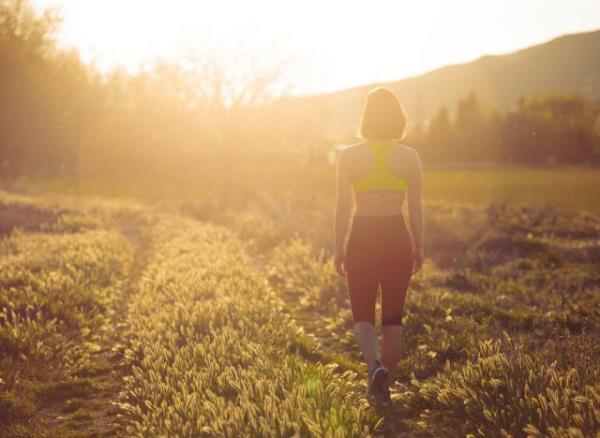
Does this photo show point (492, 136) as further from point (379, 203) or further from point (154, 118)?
point (379, 203)

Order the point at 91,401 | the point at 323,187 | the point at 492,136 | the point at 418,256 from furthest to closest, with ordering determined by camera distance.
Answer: the point at 492,136 → the point at 323,187 → the point at 91,401 → the point at 418,256

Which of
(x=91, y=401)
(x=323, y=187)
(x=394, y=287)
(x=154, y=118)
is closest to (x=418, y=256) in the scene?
(x=394, y=287)

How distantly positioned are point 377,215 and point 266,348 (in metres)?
1.92

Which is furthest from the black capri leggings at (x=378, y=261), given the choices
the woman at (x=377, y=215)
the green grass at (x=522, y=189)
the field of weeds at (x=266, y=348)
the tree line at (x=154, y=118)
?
the green grass at (x=522, y=189)

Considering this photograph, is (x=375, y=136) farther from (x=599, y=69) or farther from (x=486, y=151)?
(x=486, y=151)

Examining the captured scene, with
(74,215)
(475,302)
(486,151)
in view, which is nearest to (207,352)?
(475,302)

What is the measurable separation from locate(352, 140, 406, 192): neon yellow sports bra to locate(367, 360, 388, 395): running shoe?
1442mm

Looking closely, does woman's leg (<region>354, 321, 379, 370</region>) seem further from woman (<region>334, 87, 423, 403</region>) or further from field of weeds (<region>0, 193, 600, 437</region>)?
field of weeds (<region>0, 193, 600, 437</region>)

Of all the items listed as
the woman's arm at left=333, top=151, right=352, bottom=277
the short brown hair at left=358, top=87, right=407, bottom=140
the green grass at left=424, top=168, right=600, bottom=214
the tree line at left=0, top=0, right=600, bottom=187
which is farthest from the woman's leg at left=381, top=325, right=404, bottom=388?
the green grass at left=424, top=168, right=600, bottom=214

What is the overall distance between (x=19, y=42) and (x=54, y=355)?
1792cm

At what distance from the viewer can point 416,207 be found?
4699 mm

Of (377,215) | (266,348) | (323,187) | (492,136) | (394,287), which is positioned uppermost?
(377,215)

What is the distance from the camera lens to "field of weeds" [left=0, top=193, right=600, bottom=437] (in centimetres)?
396

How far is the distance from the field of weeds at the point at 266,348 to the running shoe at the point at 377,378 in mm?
154
